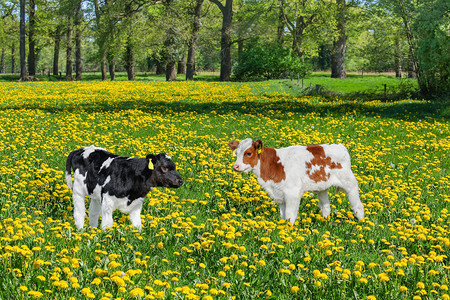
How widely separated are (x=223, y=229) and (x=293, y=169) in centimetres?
134

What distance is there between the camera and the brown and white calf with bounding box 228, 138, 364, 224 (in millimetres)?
5910

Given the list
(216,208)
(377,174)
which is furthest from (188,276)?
(377,174)

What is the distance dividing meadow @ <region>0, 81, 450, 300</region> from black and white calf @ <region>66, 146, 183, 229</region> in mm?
258

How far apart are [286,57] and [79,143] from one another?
38.0 meters

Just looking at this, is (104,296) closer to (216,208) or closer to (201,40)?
(216,208)

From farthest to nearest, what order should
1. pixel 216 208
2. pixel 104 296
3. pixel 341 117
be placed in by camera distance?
pixel 341 117 → pixel 216 208 → pixel 104 296

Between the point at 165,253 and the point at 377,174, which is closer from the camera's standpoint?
the point at 165,253

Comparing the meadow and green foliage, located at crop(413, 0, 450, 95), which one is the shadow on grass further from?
the meadow

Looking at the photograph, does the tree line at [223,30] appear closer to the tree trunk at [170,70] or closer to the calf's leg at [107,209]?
the tree trunk at [170,70]

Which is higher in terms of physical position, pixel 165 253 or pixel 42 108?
pixel 42 108

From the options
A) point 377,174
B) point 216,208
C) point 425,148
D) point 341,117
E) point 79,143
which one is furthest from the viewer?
point 341,117

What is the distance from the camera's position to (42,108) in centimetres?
2039

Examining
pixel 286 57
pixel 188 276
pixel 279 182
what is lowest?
pixel 188 276

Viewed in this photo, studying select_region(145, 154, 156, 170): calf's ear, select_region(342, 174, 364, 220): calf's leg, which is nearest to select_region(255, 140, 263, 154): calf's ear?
select_region(145, 154, 156, 170): calf's ear
